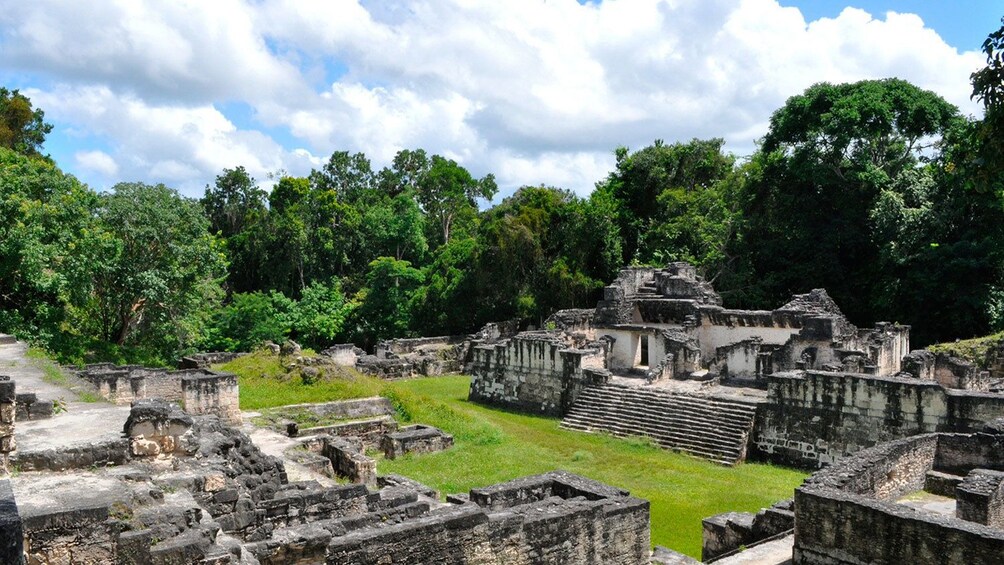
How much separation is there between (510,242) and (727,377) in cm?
1416

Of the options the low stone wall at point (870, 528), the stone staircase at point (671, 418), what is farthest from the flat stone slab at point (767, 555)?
the stone staircase at point (671, 418)

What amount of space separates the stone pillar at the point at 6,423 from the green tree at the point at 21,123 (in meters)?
36.6

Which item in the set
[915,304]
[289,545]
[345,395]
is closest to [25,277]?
[345,395]

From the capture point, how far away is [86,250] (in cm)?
2028

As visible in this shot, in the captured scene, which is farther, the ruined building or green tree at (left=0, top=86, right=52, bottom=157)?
green tree at (left=0, top=86, right=52, bottom=157)

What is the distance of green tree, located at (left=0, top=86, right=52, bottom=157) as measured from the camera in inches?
1512

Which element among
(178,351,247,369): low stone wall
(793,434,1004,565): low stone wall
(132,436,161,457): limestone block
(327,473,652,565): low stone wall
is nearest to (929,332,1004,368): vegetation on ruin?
(793,434,1004,565): low stone wall

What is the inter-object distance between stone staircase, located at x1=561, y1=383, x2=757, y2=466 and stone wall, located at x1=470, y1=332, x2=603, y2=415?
677 mm

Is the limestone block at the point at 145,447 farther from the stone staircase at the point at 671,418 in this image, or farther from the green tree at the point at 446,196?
the green tree at the point at 446,196

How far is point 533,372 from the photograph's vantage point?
23203mm

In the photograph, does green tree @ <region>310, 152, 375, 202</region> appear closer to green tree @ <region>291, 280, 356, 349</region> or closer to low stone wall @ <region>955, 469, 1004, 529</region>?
green tree @ <region>291, 280, 356, 349</region>

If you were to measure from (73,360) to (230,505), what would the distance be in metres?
15.6

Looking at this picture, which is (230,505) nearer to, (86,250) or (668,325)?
(86,250)

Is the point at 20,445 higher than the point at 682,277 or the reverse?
the reverse
